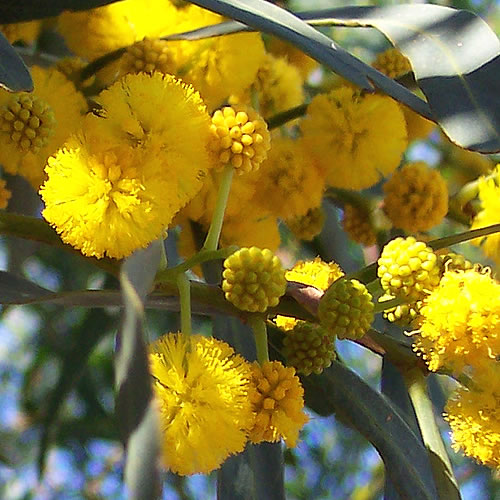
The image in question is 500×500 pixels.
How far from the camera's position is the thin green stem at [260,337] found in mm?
892

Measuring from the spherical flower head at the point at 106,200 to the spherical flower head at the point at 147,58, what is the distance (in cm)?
19

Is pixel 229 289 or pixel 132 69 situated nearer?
pixel 229 289

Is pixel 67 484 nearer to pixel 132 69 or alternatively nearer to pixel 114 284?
pixel 114 284

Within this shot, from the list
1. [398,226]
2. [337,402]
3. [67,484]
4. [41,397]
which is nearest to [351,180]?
[398,226]

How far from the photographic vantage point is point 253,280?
0.86 meters

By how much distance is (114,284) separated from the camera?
Result: 1.49m

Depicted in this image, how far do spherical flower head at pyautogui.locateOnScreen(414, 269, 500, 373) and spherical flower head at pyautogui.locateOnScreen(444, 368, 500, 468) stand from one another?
0.03 metres

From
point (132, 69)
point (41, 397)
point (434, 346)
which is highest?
point (132, 69)

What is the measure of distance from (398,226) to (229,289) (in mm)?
446

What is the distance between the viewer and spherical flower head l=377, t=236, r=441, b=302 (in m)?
0.89

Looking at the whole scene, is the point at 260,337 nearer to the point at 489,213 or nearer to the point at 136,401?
the point at 136,401

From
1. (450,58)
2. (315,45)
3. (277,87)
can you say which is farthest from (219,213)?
(277,87)

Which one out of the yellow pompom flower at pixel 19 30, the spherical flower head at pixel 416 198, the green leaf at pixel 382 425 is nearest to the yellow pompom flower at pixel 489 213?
the spherical flower head at pixel 416 198

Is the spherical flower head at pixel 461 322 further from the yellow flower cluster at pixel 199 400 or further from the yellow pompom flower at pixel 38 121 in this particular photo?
the yellow pompom flower at pixel 38 121
